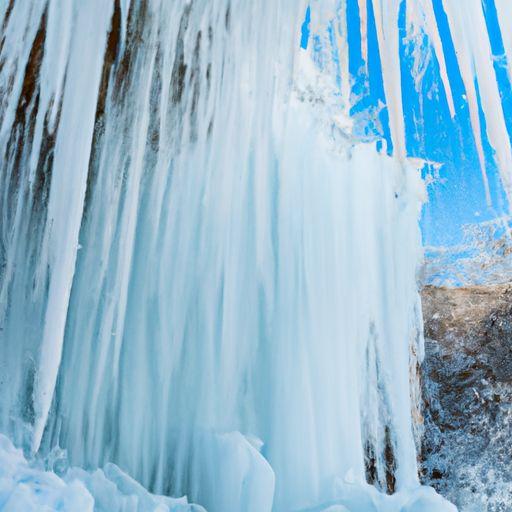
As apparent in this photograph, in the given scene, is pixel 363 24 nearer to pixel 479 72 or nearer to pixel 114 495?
pixel 479 72

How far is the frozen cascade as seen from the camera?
221 centimetres

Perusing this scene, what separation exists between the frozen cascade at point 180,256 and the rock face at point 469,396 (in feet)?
20.2

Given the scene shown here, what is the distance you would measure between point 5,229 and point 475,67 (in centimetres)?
206

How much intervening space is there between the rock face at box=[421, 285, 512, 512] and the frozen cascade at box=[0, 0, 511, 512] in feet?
20.2

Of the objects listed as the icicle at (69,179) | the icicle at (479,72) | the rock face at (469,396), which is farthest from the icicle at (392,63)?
the rock face at (469,396)

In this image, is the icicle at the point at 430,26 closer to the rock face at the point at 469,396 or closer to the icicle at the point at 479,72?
the icicle at the point at 479,72

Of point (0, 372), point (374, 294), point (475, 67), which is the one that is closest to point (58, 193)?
point (0, 372)

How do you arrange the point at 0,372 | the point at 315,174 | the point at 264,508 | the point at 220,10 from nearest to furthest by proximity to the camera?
the point at 264,508 → the point at 0,372 → the point at 220,10 → the point at 315,174

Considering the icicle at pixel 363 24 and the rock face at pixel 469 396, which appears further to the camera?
the rock face at pixel 469 396

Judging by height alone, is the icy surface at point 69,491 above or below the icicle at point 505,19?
below

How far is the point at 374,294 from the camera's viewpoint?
3562mm

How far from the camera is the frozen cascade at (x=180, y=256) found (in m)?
2.21

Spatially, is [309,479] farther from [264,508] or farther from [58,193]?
[58,193]

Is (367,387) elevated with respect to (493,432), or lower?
elevated
